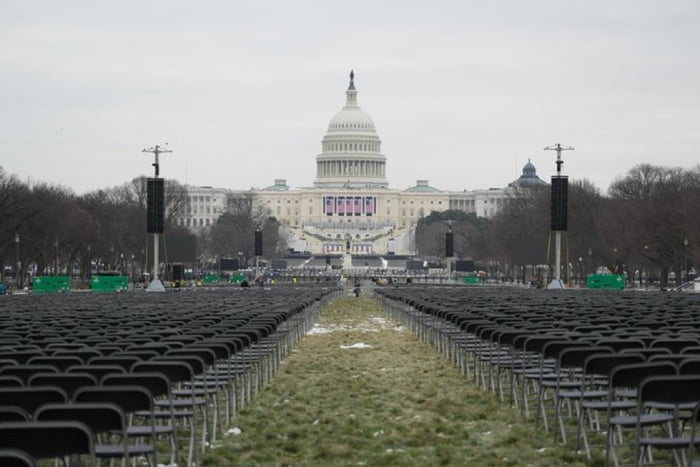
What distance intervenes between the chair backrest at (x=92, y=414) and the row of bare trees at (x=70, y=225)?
5880 centimetres

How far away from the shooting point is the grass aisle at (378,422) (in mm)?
10508

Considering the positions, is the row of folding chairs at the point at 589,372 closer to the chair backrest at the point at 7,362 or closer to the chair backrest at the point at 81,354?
the chair backrest at the point at 81,354

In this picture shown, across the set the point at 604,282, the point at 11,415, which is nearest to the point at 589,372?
the point at 11,415

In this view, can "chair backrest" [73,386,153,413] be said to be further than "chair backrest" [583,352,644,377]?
No

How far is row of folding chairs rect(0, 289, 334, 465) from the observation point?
720 cm

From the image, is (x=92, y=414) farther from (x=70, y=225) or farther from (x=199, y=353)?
(x=70, y=225)

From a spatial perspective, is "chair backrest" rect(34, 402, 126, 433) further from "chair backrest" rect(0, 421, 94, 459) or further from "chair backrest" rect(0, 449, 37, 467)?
"chair backrest" rect(0, 449, 37, 467)

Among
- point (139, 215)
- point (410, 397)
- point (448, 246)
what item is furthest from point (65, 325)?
point (139, 215)

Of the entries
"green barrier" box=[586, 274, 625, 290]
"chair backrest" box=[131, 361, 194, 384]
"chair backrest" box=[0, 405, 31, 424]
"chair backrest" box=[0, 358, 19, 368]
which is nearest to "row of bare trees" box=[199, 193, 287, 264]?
"green barrier" box=[586, 274, 625, 290]

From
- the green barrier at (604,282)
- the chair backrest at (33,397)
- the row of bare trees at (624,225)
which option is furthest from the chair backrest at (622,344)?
the green barrier at (604,282)

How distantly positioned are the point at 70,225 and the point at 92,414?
233 feet

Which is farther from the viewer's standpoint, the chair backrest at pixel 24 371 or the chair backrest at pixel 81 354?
the chair backrest at pixel 81 354

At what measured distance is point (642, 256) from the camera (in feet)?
253

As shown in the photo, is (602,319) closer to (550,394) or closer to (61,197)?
(550,394)
